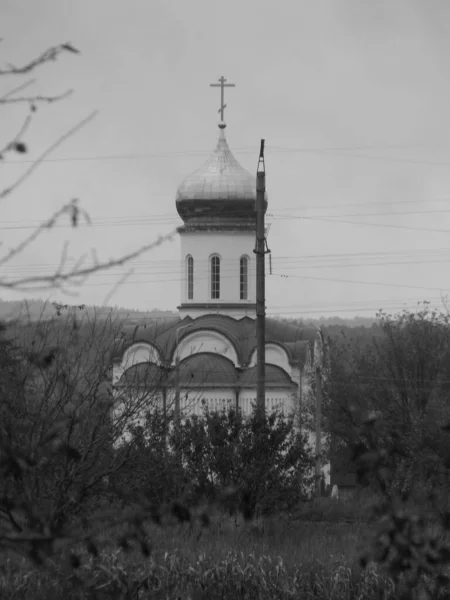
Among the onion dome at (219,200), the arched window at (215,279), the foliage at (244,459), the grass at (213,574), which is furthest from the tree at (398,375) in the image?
the grass at (213,574)

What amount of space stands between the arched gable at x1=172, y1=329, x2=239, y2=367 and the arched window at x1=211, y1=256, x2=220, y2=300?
1572mm

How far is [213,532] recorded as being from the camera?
1223 cm

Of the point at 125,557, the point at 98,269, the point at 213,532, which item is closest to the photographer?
the point at 98,269

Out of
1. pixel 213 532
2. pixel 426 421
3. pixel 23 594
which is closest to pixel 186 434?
pixel 213 532

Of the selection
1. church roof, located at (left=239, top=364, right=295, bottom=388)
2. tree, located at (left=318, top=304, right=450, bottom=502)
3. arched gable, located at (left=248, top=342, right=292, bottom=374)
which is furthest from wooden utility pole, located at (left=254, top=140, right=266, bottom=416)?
arched gable, located at (left=248, top=342, right=292, bottom=374)

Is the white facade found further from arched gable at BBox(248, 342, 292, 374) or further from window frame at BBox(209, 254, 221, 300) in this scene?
arched gable at BBox(248, 342, 292, 374)

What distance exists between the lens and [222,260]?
107 feet

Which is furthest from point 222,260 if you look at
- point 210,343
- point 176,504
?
point 176,504

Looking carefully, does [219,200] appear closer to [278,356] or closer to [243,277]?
[243,277]

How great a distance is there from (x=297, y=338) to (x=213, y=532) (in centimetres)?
2191

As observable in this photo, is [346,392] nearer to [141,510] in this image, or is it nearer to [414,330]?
[414,330]

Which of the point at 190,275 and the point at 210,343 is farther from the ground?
the point at 190,275

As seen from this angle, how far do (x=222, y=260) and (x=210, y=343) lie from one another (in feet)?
8.41

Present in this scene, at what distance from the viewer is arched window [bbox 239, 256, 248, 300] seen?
107 feet
